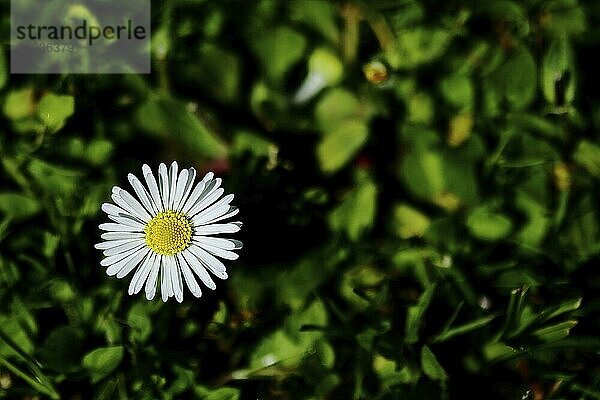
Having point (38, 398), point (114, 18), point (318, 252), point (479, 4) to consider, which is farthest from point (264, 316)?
point (479, 4)

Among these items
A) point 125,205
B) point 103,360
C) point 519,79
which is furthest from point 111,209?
point 519,79

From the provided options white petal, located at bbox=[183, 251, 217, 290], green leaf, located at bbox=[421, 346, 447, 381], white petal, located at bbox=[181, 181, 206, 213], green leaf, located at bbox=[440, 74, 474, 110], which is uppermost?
green leaf, located at bbox=[440, 74, 474, 110]

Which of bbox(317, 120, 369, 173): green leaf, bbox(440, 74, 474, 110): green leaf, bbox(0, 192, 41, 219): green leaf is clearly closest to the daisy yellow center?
bbox(0, 192, 41, 219): green leaf

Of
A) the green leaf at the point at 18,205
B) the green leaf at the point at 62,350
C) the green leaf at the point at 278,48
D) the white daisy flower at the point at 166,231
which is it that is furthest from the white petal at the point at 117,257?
the green leaf at the point at 278,48

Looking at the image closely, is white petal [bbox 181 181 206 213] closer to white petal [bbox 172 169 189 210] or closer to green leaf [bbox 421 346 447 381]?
white petal [bbox 172 169 189 210]

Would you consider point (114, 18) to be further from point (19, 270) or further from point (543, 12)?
point (543, 12)
